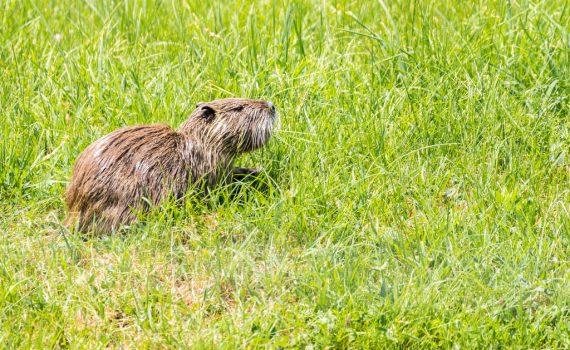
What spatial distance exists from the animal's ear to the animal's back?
30 centimetres

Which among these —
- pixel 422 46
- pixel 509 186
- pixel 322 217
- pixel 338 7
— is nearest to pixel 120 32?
pixel 338 7

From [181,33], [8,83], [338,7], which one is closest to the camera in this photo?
[8,83]

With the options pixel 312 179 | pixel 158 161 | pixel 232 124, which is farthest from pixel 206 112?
pixel 312 179

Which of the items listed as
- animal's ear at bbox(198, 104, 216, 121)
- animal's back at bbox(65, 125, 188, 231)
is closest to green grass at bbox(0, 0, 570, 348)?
animal's back at bbox(65, 125, 188, 231)

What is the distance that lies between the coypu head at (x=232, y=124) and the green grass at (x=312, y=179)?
0.17 m

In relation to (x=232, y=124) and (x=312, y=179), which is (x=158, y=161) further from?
(x=312, y=179)

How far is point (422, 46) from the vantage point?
5766mm

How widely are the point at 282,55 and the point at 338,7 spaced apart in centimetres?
100

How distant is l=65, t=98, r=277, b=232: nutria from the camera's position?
4.54 meters

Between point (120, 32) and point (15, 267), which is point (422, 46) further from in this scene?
point (15, 267)

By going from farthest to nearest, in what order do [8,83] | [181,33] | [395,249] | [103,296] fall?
Answer: 1. [181,33]
2. [8,83]
3. [395,249]
4. [103,296]

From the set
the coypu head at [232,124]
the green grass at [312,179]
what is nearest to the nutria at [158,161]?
the coypu head at [232,124]

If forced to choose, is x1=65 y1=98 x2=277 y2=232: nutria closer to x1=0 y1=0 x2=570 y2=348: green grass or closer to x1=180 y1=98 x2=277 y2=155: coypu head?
x1=180 y1=98 x2=277 y2=155: coypu head

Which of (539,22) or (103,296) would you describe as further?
(539,22)
